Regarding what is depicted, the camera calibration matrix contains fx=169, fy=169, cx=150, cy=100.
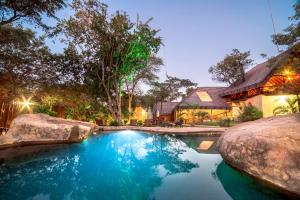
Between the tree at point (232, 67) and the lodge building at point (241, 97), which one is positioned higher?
the tree at point (232, 67)

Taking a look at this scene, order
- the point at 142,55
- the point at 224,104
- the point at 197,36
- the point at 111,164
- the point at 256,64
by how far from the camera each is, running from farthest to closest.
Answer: the point at 197,36
the point at 224,104
the point at 256,64
the point at 142,55
the point at 111,164

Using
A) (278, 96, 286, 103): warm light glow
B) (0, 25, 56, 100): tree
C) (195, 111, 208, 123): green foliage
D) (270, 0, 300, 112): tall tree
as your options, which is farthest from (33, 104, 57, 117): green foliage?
(278, 96, 286, 103): warm light glow

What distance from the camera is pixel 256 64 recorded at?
848 inches

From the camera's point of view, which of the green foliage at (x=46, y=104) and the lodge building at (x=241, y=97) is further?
the lodge building at (x=241, y=97)

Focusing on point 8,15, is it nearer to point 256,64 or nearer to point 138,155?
point 138,155

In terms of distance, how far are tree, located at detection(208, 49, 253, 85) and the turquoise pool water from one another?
1910cm

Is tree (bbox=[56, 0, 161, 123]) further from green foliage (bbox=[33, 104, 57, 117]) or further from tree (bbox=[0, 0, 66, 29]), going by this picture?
tree (bbox=[0, 0, 66, 29])

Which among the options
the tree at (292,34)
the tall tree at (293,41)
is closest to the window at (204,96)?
the tall tree at (293,41)

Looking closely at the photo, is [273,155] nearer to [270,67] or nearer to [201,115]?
[270,67]

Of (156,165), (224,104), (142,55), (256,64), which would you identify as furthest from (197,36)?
(156,165)

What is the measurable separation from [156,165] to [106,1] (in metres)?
16.1

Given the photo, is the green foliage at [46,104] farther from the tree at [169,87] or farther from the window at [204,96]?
the window at [204,96]

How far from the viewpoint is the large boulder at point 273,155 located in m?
2.86

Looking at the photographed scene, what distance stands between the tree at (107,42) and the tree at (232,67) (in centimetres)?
1052
